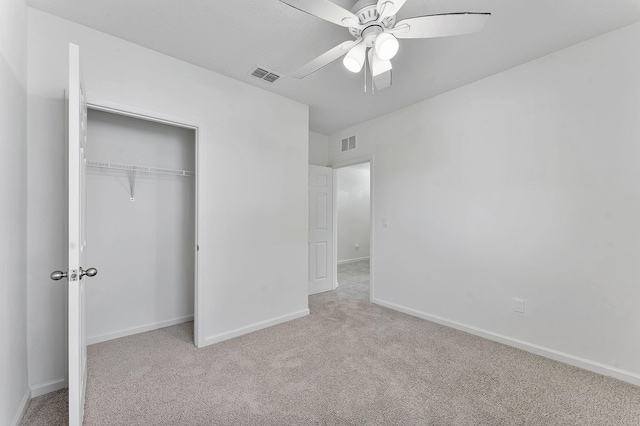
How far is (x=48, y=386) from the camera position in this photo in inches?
76.2

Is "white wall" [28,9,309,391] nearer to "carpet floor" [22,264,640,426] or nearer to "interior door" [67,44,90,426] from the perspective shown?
"carpet floor" [22,264,640,426]

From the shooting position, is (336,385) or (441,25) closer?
(441,25)

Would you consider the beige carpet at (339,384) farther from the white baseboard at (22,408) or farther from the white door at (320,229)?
the white door at (320,229)

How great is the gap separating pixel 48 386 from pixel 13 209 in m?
1.27

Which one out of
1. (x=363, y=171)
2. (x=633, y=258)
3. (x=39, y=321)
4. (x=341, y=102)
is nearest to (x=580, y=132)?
(x=633, y=258)

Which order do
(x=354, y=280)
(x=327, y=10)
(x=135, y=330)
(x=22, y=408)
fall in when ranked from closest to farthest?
(x=327, y=10)
(x=22, y=408)
(x=135, y=330)
(x=354, y=280)

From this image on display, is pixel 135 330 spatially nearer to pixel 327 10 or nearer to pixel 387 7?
pixel 327 10

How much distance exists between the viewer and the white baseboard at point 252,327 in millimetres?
2662

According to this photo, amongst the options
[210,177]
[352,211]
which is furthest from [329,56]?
[352,211]

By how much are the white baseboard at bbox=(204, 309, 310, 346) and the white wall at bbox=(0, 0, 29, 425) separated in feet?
4.03

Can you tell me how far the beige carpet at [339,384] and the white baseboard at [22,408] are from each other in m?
0.05

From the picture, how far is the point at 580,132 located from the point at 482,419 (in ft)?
7.48

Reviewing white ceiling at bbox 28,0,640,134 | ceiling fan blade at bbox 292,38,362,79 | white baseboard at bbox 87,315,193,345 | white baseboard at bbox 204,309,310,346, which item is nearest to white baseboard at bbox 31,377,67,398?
white baseboard at bbox 87,315,193,345

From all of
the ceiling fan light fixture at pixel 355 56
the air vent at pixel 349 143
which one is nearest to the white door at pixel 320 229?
the air vent at pixel 349 143
